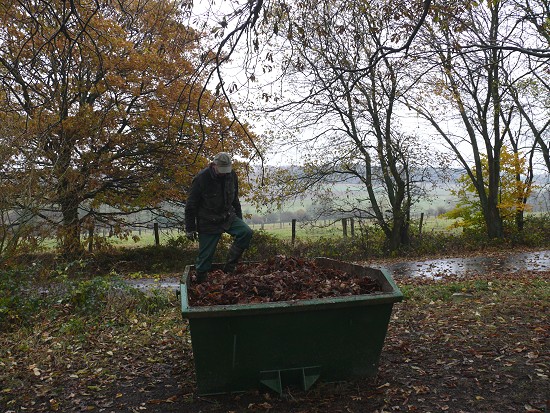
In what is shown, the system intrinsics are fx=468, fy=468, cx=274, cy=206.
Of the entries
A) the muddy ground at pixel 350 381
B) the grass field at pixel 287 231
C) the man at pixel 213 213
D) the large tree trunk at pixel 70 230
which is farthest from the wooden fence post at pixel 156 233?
the man at pixel 213 213

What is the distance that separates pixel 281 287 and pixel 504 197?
1960 centimetres

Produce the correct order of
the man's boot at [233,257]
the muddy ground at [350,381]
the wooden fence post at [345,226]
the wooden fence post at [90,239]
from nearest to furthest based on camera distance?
the muddy ground at [350,381]
the man's boot at [233,257]
the wooden fence post at [90,239]
the wooden fence post at [345,226]

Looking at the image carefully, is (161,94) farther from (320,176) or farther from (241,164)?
(320,176)

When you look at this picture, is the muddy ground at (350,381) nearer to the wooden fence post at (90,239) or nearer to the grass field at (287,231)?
the wooden fence post at (90,239)

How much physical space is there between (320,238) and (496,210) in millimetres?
7913

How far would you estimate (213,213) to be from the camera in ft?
17.8

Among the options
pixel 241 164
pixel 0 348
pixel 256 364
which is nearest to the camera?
pixel 256 364

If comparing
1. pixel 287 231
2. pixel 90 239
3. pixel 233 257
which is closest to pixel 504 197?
pixel 287 231

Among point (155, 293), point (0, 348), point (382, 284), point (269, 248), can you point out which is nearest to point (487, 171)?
point (269, 248)

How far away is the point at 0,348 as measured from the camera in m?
5.96

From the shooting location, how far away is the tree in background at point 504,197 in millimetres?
20688

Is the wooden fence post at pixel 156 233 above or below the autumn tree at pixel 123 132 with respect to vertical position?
below

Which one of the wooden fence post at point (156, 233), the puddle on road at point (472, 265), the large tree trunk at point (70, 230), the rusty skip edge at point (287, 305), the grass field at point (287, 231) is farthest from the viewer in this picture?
the grass field at point (287, 231)

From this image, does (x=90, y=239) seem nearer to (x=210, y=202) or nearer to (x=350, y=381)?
(x=210, y=202)
